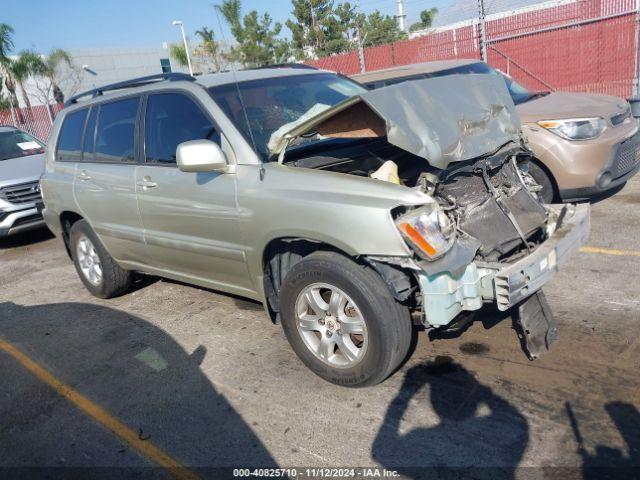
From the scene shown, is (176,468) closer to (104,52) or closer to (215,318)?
(215,318)

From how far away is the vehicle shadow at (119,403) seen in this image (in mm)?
3061

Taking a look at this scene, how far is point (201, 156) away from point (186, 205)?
641mm

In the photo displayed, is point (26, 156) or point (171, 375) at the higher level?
point (26, 156)

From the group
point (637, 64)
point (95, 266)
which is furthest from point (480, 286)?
point (637, 64)

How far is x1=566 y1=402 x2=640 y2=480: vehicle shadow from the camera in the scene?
2502mm

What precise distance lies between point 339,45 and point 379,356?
87.7ft

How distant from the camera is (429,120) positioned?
131 inches

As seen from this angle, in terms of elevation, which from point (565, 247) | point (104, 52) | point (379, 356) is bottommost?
point (379, 356)

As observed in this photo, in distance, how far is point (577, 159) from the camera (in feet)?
18.7

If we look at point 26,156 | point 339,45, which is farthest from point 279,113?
point 339,45

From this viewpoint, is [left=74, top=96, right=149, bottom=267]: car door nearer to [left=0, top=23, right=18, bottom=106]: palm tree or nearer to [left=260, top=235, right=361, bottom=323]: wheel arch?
[left=260, top=235, right=361, bottom=323]: wheel arch

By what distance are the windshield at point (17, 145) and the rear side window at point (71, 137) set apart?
469 centimetres

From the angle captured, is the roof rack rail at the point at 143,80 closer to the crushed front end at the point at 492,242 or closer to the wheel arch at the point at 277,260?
the wheel arch at the point at 277,260

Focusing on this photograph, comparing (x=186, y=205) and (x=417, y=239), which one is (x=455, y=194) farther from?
(x=186, y=205)
